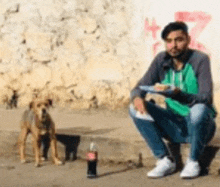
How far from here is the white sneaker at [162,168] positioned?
18.3ft

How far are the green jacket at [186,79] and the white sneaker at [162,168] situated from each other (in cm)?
44

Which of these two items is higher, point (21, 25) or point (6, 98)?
point (21, 25)

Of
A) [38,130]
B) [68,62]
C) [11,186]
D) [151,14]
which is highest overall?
[151,14]

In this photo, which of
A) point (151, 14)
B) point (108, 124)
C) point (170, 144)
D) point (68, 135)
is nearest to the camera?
point (170, 144)

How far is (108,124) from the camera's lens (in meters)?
7.39

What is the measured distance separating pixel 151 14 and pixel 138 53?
56 centimetres

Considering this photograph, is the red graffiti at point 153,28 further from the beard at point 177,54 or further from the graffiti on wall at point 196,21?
the beard at point 177,54

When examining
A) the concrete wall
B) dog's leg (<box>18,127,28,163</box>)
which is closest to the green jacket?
dog's leg (<box>18,127,28,163</box>)

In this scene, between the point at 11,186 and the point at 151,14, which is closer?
the point at 11,186

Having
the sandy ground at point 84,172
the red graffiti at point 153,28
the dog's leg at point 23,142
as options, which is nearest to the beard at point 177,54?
the sandy ground at point 84,172

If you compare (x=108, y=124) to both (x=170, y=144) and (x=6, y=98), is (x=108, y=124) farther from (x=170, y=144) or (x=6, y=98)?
(x=6, y=98)

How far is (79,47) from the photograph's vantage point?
8.68 metres

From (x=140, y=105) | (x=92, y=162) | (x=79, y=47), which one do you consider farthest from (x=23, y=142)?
(x=79, y=47)

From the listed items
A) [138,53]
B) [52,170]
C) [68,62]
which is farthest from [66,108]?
[52,170]
